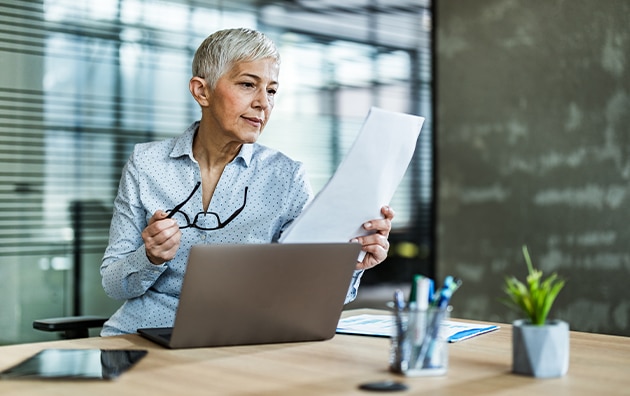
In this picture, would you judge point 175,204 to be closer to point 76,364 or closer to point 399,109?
point 76,364

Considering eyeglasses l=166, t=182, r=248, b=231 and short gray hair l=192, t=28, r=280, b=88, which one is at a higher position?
short gray hair l=192, t=28, r=280, b=88

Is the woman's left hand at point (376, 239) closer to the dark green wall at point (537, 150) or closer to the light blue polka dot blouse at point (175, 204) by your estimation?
the light blue polka dot blouse at point (175, 204)

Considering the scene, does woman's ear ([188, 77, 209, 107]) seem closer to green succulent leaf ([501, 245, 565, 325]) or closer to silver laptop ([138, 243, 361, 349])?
silver laptop ([138, 243, 361, 349])

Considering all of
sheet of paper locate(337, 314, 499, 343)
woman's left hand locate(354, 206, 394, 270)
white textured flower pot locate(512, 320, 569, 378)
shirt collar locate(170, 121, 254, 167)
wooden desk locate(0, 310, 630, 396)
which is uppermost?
shirt collar locate(170, 121, 254, 167)

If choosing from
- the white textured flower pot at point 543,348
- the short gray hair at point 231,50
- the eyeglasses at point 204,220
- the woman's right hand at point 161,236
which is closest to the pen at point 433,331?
the white textured flower pot at point 543,348

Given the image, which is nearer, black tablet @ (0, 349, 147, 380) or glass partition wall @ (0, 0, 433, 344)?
black tablet @ (0, 349, 147, 380)

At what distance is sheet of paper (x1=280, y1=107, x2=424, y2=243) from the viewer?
1.47 m

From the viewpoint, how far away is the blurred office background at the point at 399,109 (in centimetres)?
307

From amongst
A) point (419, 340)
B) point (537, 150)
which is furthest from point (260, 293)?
point (537, 150)

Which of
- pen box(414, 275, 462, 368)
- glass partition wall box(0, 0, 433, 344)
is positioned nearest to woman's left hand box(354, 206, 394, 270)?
pen box(414, 275, 462, 368)

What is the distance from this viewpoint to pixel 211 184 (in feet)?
7.13

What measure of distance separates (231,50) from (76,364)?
3.28ft

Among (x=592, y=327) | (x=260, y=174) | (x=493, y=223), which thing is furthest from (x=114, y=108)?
(x=592, y=327)

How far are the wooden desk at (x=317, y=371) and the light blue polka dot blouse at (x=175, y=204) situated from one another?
16.4 inches
